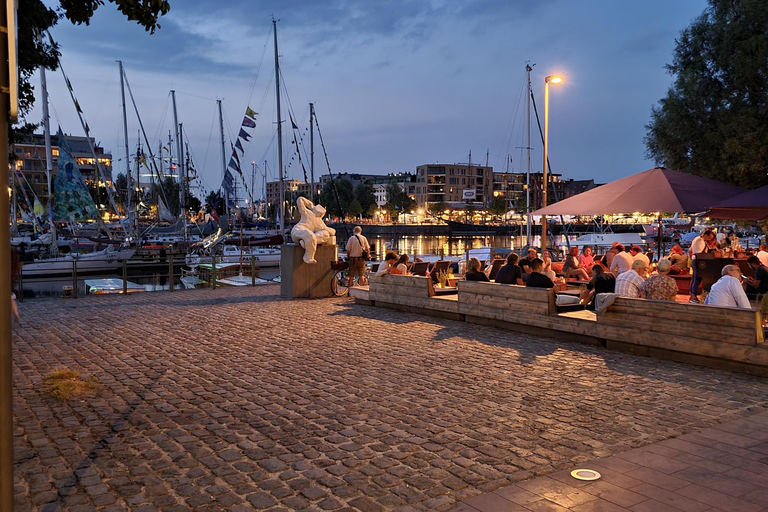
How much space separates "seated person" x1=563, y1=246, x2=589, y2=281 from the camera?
571 inches

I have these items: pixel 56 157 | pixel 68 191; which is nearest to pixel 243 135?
pixel 68 191

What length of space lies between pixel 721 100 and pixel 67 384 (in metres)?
20.8

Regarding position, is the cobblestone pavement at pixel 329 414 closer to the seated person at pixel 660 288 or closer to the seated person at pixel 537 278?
the seated person at pixel 537 278

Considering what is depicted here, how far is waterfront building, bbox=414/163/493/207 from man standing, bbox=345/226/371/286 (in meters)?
145

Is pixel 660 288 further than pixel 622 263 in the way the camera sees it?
No

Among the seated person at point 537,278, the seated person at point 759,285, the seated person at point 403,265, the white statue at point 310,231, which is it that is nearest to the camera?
the seated person at point 759,285

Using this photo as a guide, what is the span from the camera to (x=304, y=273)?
672 inches

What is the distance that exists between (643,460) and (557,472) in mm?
779

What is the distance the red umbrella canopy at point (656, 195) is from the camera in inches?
462

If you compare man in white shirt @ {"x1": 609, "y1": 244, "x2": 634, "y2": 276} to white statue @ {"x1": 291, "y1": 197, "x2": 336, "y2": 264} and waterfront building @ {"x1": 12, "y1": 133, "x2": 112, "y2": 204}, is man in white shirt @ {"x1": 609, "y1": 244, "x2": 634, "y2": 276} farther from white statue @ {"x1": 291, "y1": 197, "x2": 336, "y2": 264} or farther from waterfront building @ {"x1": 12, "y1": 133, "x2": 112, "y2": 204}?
waterfront building @ {"x1": 12, "y1": 133, "x2": 112, "y2": 204}

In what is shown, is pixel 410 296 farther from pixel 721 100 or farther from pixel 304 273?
pixel 721 100

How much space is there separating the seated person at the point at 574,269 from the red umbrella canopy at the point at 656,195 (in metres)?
1.77

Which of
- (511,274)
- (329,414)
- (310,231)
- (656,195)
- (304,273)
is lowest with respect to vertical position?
(329,414)

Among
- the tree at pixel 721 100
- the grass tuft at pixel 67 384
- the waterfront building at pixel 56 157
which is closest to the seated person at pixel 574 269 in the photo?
the tree at pixel 721 100
